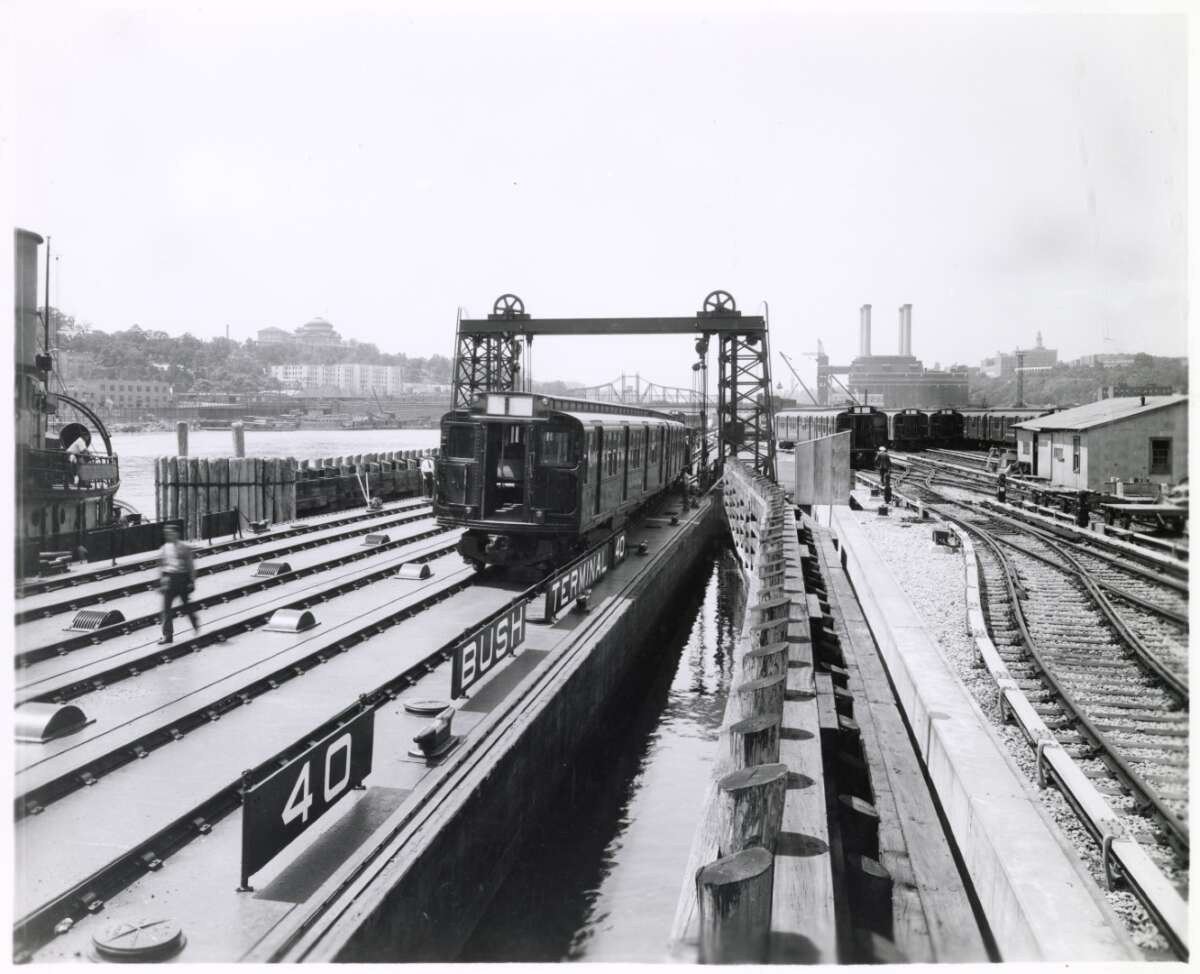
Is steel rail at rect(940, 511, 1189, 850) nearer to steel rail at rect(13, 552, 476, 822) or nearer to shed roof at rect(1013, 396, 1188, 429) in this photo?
shed roof at rect(1013, 396, 1188, 429)

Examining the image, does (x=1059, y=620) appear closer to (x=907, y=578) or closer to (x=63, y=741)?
(x=907, y=578)

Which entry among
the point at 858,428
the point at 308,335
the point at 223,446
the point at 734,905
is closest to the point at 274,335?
the point at 308,335

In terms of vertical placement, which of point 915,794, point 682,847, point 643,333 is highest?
point 643,333

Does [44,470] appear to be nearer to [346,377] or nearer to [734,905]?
[734,905]

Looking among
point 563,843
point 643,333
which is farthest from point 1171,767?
point 643,333

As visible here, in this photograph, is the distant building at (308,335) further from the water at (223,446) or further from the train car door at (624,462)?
the train car door at (624,462)

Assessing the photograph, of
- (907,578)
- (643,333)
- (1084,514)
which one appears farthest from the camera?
(643,333)

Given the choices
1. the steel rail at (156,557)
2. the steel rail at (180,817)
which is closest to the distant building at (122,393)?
the steel rail at (156,557)
